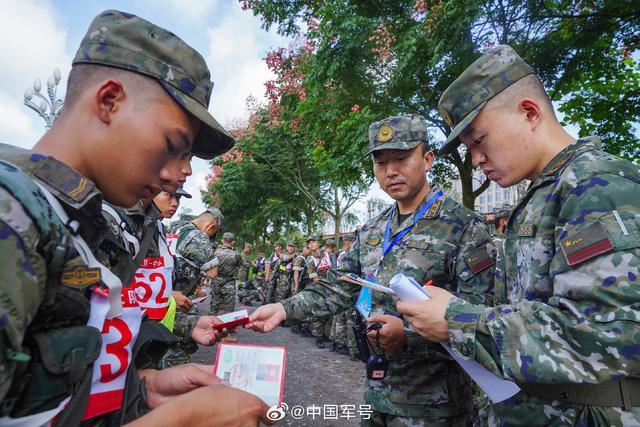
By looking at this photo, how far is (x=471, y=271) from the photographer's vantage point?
234 centimetres

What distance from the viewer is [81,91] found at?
4.09ft

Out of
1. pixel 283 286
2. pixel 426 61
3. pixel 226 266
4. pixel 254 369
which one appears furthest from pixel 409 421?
pixel 283 286

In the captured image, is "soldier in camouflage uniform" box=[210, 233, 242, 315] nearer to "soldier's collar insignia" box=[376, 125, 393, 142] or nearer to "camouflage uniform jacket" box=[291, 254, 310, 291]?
"camouflage uniform jacket" box=[291, 254, 310, 291]

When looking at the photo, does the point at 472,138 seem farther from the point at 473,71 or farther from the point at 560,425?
the point at 560,425

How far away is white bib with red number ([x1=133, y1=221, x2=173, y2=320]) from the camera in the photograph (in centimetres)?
304

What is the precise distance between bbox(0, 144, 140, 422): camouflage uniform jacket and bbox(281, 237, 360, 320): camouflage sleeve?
5.66 feet

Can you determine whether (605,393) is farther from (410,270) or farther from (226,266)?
(226,266)

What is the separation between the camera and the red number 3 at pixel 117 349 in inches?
53.4

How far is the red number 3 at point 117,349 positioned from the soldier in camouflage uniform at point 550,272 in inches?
44.7

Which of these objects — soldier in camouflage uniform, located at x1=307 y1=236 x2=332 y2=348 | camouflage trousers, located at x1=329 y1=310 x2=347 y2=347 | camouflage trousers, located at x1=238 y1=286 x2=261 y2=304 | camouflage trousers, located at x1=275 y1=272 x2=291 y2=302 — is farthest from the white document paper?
camouflage trousers, located at x1=238 y1=286 x2=261 y2=304

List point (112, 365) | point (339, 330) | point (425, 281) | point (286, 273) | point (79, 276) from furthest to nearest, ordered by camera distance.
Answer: point (286, 273)
point (339, 330)
point (425, 281)
point (112, 365)
point (79, 276)

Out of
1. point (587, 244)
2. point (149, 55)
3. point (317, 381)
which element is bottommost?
point (317, 381)

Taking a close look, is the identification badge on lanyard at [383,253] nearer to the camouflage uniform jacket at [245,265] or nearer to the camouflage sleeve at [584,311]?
the camouflage sleeve at [584,311]

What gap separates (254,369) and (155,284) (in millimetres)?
1707
